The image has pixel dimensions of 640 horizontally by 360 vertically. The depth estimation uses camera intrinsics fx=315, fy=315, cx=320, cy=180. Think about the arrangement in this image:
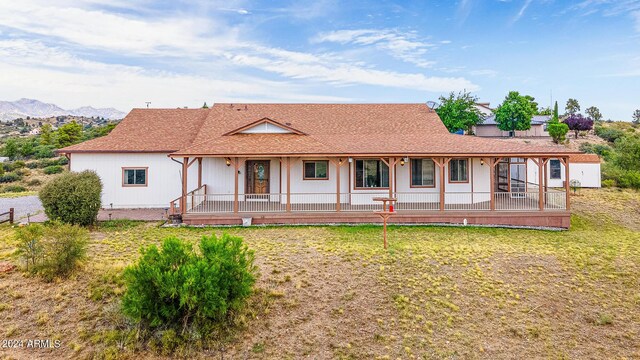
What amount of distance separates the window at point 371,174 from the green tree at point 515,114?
1248 inches

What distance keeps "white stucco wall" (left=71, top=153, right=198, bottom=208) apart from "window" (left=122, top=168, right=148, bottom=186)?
171mm

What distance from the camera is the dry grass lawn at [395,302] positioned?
5457mm

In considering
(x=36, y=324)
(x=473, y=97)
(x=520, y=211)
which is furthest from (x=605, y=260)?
(x=473, y=97)

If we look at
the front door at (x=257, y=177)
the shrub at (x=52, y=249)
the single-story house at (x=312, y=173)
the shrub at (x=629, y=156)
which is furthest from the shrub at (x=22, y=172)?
the shrub at (x=629, y=156)

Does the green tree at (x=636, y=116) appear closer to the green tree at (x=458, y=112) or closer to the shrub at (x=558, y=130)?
the shrub at (x=558, y=130)

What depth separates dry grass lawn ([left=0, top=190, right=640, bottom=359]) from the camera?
5.46 m

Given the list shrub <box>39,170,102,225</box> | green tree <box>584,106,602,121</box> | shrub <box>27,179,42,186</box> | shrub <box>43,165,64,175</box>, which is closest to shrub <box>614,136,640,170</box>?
shrub <box>39,170,102,225</box>

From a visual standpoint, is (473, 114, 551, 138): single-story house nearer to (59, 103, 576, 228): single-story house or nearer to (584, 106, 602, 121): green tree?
(59, 103, 576, 228): single-story house

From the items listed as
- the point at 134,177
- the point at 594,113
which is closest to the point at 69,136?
the point at 134,177

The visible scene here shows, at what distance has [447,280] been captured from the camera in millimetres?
7828

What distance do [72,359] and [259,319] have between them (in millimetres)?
2942

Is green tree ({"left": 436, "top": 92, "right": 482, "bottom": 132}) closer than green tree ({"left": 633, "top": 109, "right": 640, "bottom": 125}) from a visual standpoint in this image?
Yes

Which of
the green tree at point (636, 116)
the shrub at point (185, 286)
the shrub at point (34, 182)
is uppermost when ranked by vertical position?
the green tree at point (636, 116)

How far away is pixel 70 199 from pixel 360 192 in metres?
11.2
